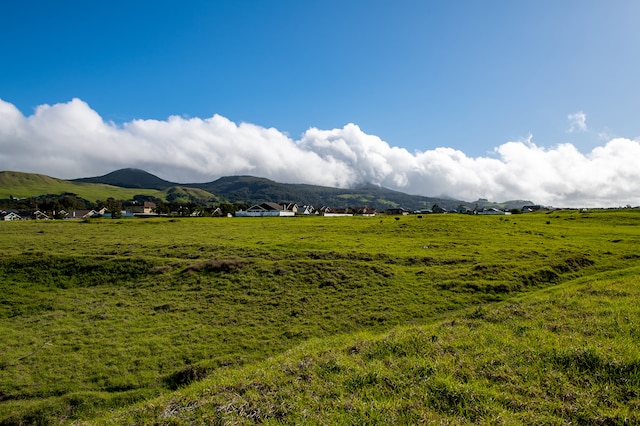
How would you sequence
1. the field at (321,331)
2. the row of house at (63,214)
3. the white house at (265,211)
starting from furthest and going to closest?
the white house at (265,211) < the row of house at (63,214) < the field at (321,331)

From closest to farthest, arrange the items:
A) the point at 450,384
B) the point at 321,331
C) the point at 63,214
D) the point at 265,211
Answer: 1. the point at 450,384
2. the point at 321,331
3. the point at 63,214
4. the point at 265,211

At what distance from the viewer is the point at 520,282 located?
24.4 meters

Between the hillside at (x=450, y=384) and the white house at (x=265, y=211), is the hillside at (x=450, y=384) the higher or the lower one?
the lower one

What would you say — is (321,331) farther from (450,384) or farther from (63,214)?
(63,214)

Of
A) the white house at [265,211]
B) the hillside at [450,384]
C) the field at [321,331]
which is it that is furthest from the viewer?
the white house at [265,211]

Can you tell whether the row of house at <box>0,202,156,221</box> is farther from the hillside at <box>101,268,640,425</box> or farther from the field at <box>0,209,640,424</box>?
the hillside at <box>101,268,640,425</box>

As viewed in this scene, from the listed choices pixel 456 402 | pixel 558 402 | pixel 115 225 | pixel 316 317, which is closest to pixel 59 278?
pixel 316 317

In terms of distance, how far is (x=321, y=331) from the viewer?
1820 cm

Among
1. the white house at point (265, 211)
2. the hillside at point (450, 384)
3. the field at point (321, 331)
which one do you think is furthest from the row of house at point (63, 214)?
the hillside at point (450, 384)

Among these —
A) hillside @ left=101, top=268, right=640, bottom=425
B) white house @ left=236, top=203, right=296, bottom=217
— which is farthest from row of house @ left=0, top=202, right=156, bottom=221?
hillside @ left=101, top=268, right=640, bottom=425

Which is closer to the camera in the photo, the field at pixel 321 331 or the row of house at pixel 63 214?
the field at pixel 321 331

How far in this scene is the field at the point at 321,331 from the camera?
23.9 ft

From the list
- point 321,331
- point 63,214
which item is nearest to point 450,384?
point 321,331

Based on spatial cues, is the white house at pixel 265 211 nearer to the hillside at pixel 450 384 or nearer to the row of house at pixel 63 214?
the row of house at pixel 63 214
